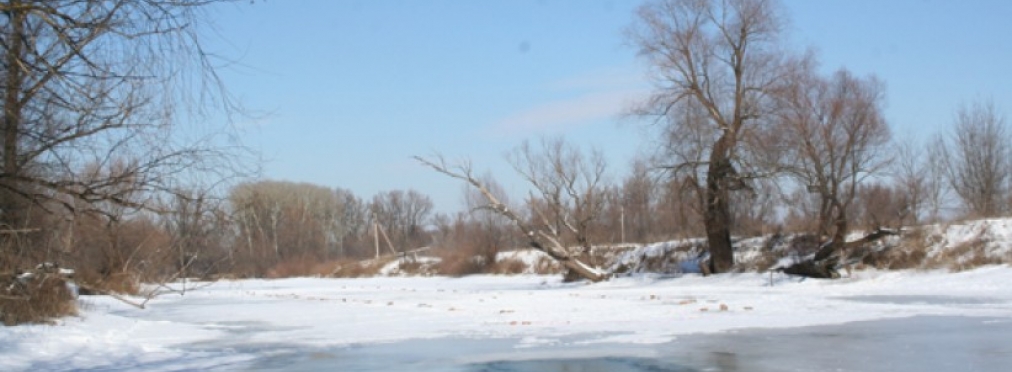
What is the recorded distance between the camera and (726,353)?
37.8 ft

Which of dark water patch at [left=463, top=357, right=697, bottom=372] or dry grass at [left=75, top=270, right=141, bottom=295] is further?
dark water patch at [left=463, top=357, right=697, bottom=372]

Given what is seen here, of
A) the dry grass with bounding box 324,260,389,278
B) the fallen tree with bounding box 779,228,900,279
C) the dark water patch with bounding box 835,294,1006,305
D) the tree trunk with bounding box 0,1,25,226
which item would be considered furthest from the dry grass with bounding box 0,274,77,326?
the dry grass with bounding box 324,260,389,278

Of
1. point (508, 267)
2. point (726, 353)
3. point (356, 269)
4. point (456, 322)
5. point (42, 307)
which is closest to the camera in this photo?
point (726, 353)

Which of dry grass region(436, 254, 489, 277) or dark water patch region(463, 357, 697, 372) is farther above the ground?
dry grass region(436, 254, 489, 277)

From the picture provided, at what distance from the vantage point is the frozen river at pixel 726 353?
1023 centimetres

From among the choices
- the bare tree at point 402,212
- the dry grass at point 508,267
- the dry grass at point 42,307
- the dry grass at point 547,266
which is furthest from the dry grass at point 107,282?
the bare tree at point 402,212

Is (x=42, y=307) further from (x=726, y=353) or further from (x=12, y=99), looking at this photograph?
(x=726, y=353)

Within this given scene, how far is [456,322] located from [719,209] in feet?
67.1

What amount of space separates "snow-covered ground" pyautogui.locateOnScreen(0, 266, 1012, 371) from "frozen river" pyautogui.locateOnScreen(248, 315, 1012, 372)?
49 cm

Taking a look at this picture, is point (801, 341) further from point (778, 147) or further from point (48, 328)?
point (778, 147)

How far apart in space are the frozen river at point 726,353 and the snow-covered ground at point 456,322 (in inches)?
19.3

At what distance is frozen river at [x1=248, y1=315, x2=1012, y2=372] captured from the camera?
10.2 meters

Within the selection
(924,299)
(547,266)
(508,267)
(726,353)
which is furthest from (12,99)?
(508,267)

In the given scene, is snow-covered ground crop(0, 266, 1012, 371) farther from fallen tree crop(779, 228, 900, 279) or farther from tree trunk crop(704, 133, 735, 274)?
tree trunk crop(704, 133, 735, 274)
